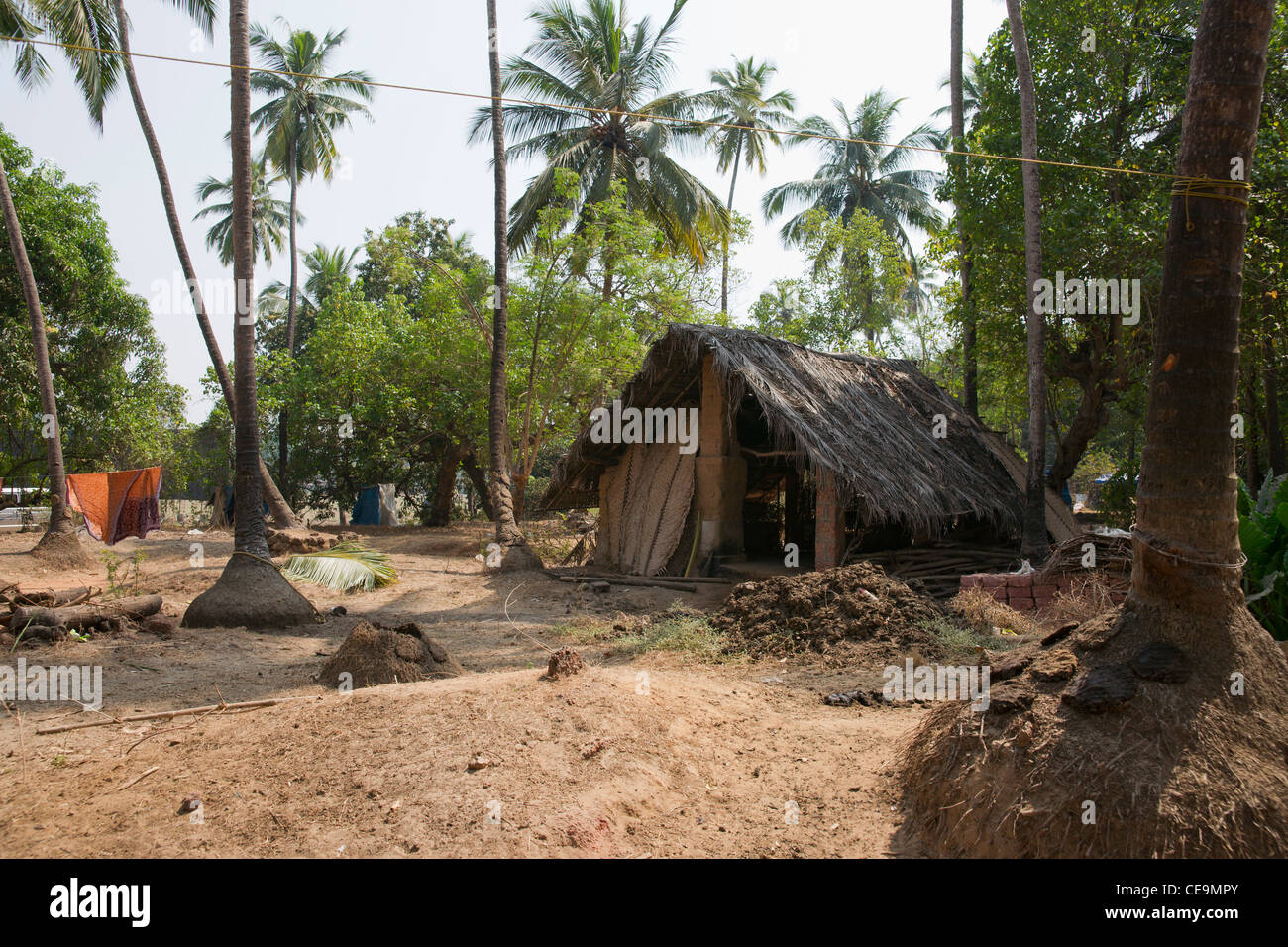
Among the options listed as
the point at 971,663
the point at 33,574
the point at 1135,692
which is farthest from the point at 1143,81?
the point at 33,574

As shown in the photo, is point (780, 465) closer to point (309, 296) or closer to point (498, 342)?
point (498, 342)

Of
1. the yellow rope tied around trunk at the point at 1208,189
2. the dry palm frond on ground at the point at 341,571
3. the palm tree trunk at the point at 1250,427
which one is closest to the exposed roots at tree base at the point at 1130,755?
the yellow rope tied around trunk at the point at 1208,189

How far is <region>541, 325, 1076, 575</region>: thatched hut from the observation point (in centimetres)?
1048

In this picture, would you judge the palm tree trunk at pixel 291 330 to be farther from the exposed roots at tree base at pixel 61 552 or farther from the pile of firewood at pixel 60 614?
the pile of firewood at pixel 60 614

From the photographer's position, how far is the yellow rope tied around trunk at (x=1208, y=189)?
343cm

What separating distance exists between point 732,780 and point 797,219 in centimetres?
2837

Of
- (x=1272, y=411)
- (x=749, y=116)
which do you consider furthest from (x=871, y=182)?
(x=1272, y=411)

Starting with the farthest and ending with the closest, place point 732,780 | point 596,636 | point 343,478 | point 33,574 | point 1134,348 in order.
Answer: point 343,478, point 33,574, point 1134,348, point 596,636, point 732,780

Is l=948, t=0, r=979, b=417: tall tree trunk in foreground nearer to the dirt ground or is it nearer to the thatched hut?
the thatched hut

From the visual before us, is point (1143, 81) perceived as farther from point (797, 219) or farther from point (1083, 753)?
point (797, 219)

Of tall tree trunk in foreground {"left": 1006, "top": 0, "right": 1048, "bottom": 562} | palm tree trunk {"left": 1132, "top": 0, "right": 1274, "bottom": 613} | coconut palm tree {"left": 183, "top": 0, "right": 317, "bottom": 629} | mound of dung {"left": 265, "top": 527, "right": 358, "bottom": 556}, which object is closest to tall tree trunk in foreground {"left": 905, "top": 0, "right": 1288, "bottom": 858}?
palm tree trunk {"left": 1132, "top": 0, "right": 1274, "bottom": 613}

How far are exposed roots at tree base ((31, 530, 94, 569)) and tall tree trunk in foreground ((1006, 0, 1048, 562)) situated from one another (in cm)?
1456
